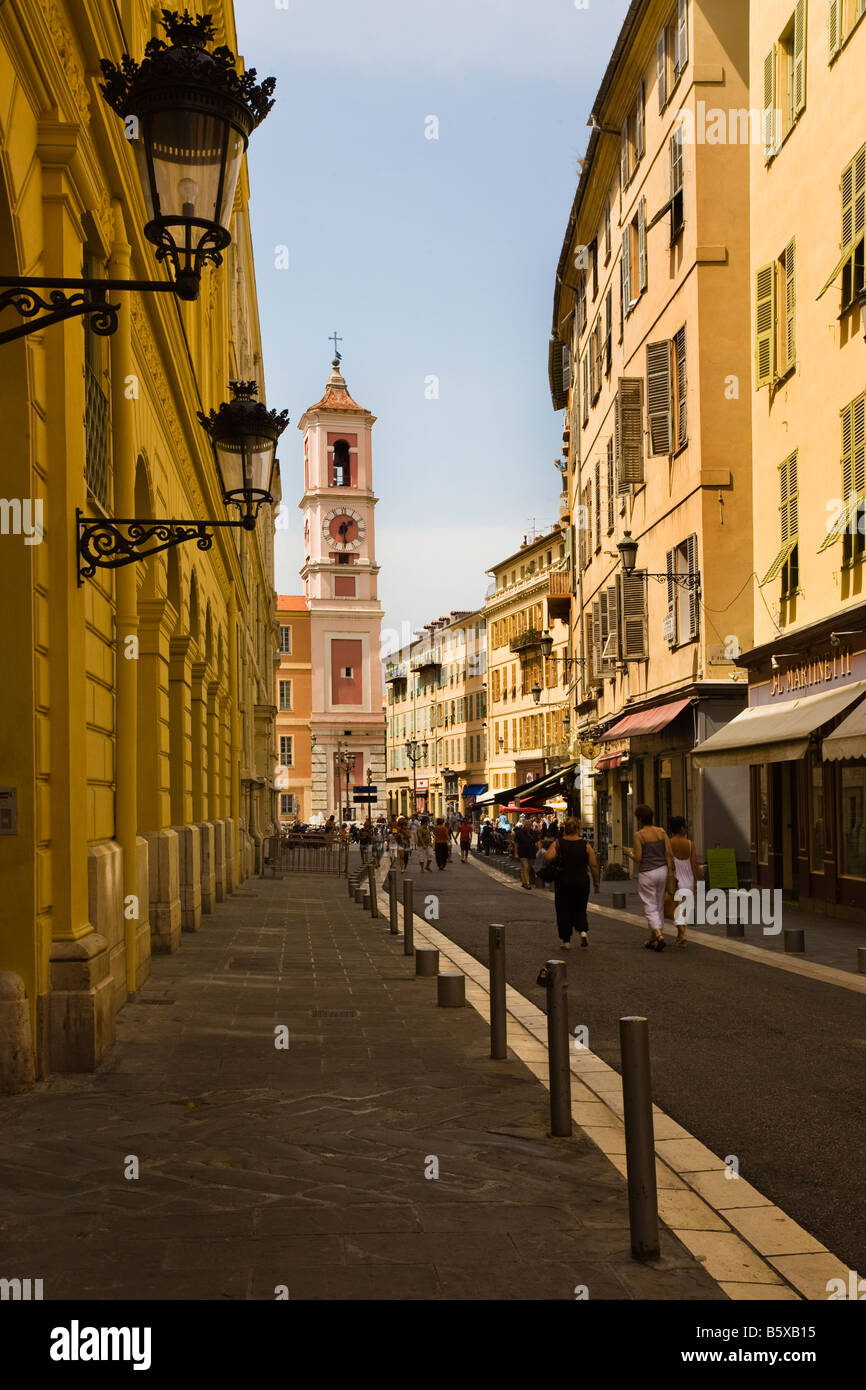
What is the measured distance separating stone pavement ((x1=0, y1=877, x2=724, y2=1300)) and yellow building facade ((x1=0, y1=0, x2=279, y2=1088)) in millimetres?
751

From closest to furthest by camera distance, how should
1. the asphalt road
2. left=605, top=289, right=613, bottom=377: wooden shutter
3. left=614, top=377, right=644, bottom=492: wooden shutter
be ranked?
the asphalt road, left=614, top=377, right=644, bottom=492: wooden shutter, left=605, top=289, right=613, bottom=377: wooden shutter

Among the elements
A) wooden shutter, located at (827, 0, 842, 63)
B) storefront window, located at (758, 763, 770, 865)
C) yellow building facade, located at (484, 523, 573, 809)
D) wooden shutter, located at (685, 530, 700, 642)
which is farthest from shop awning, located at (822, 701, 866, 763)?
yellow building facade, located at (484, 523, 573, 809)

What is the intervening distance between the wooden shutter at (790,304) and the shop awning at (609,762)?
14.0 m

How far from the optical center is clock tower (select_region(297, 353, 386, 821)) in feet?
278

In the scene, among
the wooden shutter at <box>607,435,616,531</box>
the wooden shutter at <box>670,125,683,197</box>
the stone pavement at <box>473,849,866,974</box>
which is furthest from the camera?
the wooden shutter at <box>607,435,616,531</box>

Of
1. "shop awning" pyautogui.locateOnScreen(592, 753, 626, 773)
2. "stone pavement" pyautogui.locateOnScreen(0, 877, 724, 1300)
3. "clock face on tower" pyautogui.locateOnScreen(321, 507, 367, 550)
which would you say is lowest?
"stone pavement" pyautogui.locateOnScreen(0, 877, 724, 1300)

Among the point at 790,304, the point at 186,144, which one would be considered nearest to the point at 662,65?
the point at 790,304

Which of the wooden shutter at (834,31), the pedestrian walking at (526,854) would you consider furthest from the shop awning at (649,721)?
the wooden shutter at (834,31)

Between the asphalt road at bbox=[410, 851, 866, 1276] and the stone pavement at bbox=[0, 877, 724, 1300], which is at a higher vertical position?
the stone pavement at bbox=[0, 877, 724, 1300]

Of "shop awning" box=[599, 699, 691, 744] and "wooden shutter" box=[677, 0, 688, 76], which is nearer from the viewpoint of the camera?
"shop awning" box=[599, 699, 691, 744]

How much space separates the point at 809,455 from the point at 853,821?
529 cm

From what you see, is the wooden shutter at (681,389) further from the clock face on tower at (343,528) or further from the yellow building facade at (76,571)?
the clock face on tower at (343,528)

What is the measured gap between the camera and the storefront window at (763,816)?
81.8 feet

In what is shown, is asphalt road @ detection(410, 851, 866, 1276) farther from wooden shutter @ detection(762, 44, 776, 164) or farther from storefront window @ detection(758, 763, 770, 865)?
wooden shutter @ detection(762, 44, 776, 164)
